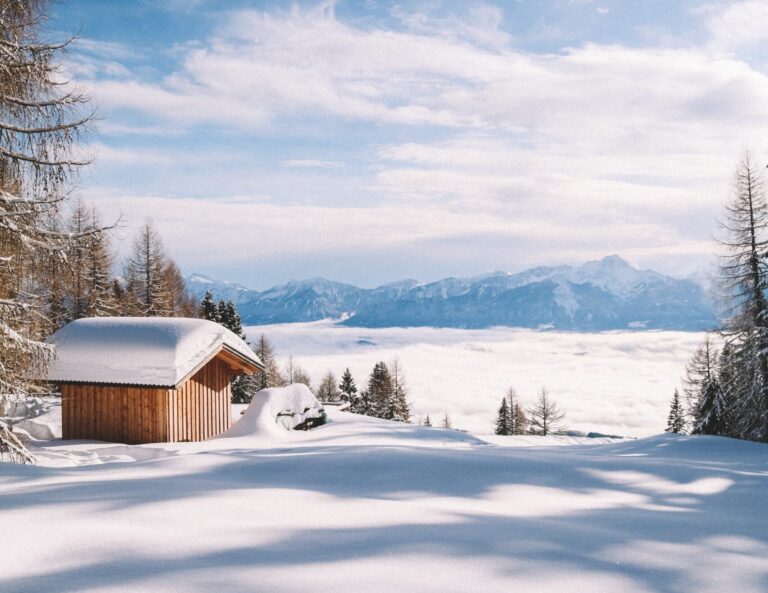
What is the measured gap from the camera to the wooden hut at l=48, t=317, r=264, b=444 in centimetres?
1584

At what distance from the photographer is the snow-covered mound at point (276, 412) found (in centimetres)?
1783

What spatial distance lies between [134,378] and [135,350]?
38.2 inches

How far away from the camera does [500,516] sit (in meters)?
4.59

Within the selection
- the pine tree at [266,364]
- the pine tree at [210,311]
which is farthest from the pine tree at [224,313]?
the pine tree at [266,364]

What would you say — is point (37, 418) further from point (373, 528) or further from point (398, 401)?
point (398, 401)

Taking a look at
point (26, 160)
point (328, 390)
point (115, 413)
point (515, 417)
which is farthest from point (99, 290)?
point (515, 417)

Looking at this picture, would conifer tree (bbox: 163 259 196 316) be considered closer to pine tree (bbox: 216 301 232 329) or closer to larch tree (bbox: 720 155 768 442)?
pine tree (bbox: 216 301 232 329)

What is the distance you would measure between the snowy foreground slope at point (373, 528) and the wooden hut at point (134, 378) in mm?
9894

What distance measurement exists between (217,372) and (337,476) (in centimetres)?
1377

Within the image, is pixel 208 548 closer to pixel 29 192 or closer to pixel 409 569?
pixel 409 569

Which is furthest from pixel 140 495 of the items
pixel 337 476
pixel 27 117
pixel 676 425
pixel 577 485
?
pixel 676 425

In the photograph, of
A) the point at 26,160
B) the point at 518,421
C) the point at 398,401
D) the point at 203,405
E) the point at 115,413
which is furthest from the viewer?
the point at 518,421

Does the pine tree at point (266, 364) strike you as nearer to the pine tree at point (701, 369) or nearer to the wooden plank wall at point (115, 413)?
the wooden plank wall at point (115, 413)

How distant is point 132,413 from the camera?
53.1ft
